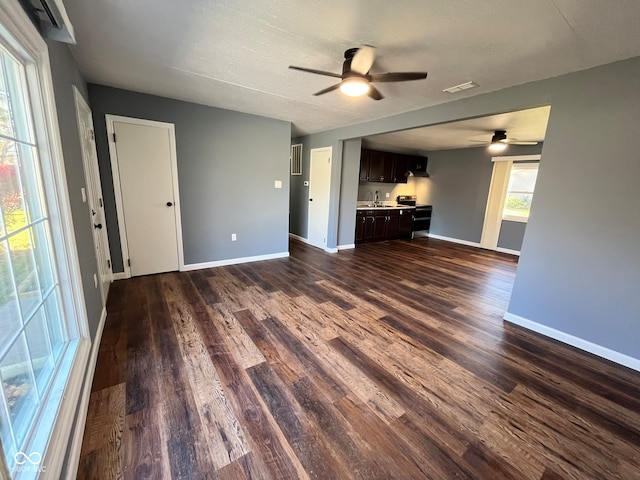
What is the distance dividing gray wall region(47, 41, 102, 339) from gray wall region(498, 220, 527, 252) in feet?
23.0

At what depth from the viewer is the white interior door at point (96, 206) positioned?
8.19ft

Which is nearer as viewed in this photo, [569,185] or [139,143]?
[569,185]

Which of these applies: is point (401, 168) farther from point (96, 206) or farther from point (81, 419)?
point (81, 419)

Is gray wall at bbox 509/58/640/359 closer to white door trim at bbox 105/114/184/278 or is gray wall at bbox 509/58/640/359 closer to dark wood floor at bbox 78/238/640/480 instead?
dark wood floor at bbox 78/238/640/480

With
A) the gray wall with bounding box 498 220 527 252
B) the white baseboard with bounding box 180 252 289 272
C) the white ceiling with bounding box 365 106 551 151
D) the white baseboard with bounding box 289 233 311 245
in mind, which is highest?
the white ceiling with bounding box 365 106 551 151

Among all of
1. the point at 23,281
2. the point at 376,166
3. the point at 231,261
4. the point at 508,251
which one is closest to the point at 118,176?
the point at 231,261

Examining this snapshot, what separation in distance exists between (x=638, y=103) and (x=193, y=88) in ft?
13.1

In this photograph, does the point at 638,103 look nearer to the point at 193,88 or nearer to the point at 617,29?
the point at 617,29

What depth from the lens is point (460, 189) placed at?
6.53 m

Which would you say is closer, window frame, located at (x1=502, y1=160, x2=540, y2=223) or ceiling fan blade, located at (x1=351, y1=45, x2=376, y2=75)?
ceiling fan blade, located at (x1=351, y1=45, x2=376, y2=75)

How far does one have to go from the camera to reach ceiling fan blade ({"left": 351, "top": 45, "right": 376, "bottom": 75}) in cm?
189

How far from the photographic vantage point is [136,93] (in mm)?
3148

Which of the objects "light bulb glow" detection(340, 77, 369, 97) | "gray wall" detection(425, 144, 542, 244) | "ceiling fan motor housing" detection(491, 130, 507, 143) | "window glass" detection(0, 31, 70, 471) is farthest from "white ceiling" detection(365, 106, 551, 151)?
"window glass" detection(0, 31, 70, 471)

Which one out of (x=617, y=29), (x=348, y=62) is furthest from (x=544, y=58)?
(x=348, y=62)
